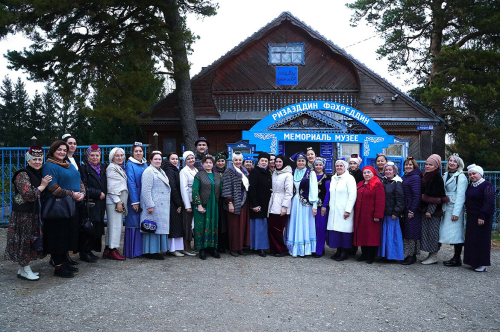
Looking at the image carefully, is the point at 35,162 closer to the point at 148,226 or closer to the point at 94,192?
the point at 94,192

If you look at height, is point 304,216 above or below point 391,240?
above

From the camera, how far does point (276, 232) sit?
7.39 metres

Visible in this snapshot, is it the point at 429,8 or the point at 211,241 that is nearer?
the point at 211,241

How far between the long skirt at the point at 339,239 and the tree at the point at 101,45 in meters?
6.77

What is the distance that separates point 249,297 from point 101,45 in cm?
920

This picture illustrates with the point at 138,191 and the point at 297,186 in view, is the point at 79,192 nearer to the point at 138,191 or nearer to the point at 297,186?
the point at 138,191

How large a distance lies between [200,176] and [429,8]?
1436 centimetres

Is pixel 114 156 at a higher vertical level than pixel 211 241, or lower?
higher

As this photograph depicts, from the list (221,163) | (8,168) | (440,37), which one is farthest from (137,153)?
(440,37)

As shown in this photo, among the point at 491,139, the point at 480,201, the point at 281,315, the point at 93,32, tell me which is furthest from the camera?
the point at 491,139

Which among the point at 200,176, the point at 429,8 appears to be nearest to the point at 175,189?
the point at 200,176

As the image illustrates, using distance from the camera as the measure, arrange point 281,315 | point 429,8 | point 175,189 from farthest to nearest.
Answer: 1. point 429,8
2. point 175,189
3. point 281,315

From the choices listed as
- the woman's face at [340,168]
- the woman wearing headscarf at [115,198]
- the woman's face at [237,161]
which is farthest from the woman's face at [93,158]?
the woman's face at [340,168]

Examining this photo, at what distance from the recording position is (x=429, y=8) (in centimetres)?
1736
